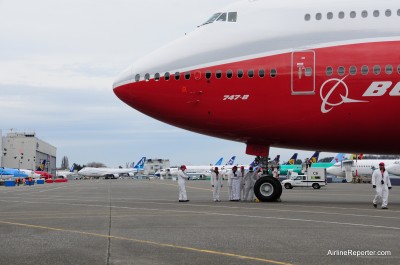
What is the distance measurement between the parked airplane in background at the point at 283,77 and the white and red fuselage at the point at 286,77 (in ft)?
0.13

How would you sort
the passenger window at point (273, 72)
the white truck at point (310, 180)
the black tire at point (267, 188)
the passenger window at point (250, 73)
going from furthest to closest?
the white truck at point (310, 180)
the black tire at point (267, 188)
the passenger window at point (250, 73)
the passenger window at point (273, 72)

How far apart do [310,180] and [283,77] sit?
3629 cm

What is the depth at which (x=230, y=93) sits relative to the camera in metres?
20.6

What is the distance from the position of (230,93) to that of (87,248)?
40.0 ft

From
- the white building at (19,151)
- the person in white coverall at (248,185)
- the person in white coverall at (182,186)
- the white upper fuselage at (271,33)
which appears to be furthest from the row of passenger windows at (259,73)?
the white building at (19,151)

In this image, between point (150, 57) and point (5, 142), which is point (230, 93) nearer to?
point (150, 57)

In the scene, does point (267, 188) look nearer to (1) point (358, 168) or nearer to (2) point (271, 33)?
(2) point (271, 33)

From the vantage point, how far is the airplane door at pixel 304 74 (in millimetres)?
19891

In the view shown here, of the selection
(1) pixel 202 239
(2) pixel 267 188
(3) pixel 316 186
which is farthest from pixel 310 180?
(1) pixel 202 239

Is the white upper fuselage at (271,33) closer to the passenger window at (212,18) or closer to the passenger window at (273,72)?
the passenger window at (212,18)

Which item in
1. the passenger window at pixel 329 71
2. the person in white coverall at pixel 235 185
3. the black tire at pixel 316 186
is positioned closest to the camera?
the passenger window at pixel 329 71

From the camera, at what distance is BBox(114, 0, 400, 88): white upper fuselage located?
65.7ft

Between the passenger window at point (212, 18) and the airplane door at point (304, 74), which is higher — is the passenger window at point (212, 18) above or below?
above

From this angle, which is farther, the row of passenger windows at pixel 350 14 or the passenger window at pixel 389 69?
the row of passenger windows at pixel 350 14
